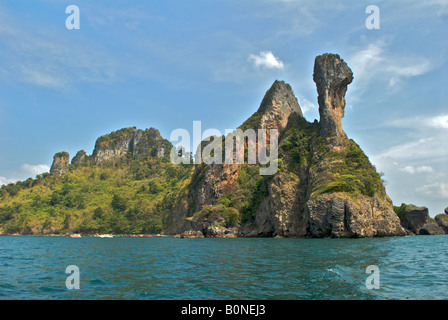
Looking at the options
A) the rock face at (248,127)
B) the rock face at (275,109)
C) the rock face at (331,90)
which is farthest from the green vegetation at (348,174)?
the rock face at (275,109)

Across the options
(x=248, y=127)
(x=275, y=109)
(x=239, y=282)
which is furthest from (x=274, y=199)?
(x=239, y=282)

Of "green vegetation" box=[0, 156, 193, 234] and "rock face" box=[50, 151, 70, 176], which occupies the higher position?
"rock face" box=[50, 151, 70, 176]

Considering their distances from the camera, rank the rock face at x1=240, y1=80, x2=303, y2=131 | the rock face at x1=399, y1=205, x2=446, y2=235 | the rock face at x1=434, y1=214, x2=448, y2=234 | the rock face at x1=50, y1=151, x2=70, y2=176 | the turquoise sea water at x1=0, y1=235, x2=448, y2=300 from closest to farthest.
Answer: the turquoise sea water at x1=0, y1=235, x2=448, y2=300, the rock face at x1=399, y1=205, x2=446, y2=235, the rock face at x1=434, y1=214, x2=448, y2=234, the rock face at x1=240, y1=80, x2=303, y2=131, the rock face at x1=50, y1=151, x2=70, y2=176

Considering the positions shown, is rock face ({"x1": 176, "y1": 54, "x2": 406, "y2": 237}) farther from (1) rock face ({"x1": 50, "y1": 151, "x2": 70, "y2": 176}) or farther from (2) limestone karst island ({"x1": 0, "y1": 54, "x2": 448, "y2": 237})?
(1) rock face ({"x1": 50, "y1": 151, "x2": 70, "y2": 176})

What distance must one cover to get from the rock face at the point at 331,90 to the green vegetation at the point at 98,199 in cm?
6526

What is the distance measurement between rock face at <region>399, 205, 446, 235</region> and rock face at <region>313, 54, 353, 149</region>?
29241 millimetres

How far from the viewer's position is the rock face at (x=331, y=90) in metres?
81.2

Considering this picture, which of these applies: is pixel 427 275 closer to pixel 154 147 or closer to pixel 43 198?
pixel 43 198

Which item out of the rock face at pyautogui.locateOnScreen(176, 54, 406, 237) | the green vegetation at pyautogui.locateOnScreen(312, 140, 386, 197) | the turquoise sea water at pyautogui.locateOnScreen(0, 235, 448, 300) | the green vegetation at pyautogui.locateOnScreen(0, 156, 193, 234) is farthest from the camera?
the green vegetation at pyautogui.locateOnScreen(0, 156, 193, 234)

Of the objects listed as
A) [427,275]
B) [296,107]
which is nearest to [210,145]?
[296,107]

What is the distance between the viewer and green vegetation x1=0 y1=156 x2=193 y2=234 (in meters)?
132

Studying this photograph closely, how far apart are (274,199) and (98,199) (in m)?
107

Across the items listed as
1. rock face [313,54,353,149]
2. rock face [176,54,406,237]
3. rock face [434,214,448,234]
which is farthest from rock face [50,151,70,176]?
rock face [434,214,448,234]

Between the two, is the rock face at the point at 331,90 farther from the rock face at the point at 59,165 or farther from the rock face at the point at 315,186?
the rock face at the point at 59,165
